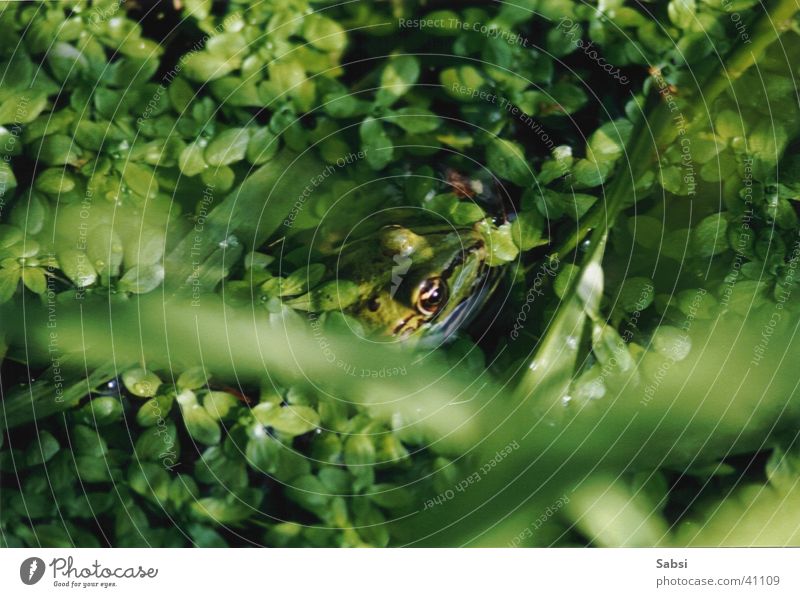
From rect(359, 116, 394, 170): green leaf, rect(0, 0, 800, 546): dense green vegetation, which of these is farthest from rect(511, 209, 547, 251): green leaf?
rect(359, 116, 394, 170): green leaf

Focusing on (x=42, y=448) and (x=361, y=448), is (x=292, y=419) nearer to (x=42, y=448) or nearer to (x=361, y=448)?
(x=361, y=448)

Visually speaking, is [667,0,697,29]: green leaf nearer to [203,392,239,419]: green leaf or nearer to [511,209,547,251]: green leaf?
[511,209,547,251]: green leaf

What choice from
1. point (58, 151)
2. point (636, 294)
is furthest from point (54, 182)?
point (636, 294)

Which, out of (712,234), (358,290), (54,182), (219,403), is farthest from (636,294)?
(54,182)

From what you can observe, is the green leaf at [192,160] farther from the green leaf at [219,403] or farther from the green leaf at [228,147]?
the green leaf at [219,403]

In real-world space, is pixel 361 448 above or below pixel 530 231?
below

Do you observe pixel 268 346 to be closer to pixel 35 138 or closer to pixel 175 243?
pixel 175 243

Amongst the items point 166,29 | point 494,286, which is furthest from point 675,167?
point 166,29

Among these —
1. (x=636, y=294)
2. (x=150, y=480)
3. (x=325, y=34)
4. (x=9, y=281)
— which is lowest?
(x=150, y=480)
